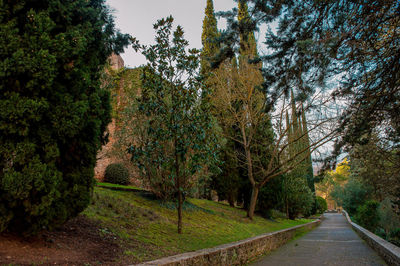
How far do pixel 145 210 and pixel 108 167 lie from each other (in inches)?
252

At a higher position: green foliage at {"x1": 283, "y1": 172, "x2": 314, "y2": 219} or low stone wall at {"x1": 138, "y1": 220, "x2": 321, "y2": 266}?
green foliage at {"x1": 283, "y1": 172, "x2": 314, "y2": 219}

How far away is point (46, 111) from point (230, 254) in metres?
4.62

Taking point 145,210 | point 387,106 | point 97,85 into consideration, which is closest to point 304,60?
point 387,106

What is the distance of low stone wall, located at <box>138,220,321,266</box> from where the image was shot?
13.9 feet

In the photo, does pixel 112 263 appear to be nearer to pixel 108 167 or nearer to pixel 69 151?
pixel 69 151

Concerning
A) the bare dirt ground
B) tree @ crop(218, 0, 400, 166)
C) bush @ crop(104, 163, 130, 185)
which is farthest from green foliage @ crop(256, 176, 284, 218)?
the bare dirt ground

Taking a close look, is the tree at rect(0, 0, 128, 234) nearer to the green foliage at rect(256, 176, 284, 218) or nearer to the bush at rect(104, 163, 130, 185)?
the bush at rect(104, 163, 130, 185)

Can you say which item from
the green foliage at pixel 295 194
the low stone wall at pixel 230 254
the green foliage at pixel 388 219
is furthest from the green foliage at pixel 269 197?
the low stone wall at pixel 230 254

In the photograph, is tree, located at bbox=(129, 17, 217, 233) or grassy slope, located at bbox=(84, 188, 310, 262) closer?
grassy slope, located at bbox=(84, 188, 310, 262)

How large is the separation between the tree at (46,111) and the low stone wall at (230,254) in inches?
67.8

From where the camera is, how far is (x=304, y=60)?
5.67 metres

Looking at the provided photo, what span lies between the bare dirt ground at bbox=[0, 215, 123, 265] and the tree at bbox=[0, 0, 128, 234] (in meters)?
0.25

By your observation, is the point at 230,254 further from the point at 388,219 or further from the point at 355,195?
the point at 355,195

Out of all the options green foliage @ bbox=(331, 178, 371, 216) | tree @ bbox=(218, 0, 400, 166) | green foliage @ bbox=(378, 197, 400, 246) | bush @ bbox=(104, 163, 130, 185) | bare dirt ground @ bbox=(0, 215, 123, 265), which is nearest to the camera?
bare dirt ground @ bbox=(0, 215, 123, 265)
